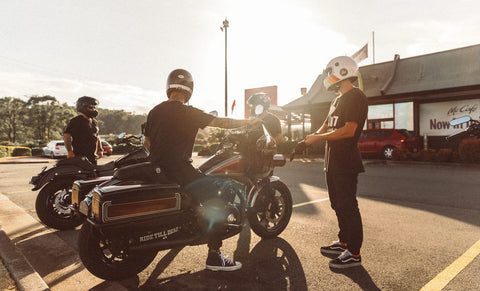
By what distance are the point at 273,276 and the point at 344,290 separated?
2.12ft

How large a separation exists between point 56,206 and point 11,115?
53796mm

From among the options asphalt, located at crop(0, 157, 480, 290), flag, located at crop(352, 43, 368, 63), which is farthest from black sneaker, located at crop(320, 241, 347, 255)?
flag, located at crop(352, 43, 368, 63)

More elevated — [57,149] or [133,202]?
[57,149]

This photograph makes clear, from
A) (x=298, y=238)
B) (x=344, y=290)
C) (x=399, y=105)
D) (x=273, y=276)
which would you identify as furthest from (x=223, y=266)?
(x=399, y=105)

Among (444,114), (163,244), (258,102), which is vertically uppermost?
(444,114)

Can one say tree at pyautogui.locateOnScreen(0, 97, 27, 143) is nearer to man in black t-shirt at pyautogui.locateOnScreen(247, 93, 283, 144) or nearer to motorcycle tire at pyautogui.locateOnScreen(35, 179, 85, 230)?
motorcycle tire at pyautogui.locateOnScreen(35, 179, 85, 230)

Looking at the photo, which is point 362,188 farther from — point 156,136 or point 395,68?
point 395,68

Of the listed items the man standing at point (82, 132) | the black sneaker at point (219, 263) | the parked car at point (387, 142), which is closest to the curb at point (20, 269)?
the black sneaker at point (219, 263)

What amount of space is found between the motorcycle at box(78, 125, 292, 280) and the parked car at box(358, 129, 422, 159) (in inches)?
585

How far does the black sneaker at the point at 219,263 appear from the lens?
10.5ft

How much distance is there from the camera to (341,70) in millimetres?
3469

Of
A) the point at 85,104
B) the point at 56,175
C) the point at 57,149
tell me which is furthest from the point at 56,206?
the point at 57,149

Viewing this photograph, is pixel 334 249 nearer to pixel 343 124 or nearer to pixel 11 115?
pixel 343 124

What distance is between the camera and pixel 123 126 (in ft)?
398
